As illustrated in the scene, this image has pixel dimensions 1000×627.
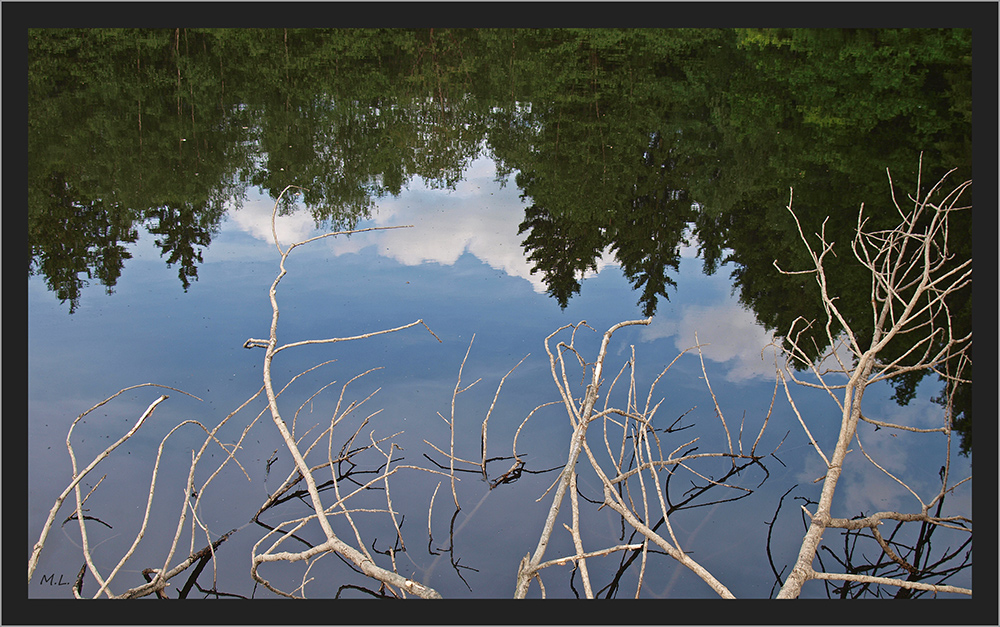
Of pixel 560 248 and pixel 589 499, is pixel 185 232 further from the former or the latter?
pixel 589 499

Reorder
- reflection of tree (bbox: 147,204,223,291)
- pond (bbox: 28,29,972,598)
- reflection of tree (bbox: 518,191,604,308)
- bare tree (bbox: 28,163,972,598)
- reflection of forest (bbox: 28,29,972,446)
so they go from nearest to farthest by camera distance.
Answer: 1. bare tree (bbox: 28,163,972,598)
2. pond (bbox: 28,29,972,598)
3. reflection of tree (bbox: 518,191,604,308)
4. reflection of tree (bbox: 147,204,223,291)
5. reflection of forest (bbox: 28,29,972,446)

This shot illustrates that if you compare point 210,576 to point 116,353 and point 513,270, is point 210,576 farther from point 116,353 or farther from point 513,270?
point 513,270

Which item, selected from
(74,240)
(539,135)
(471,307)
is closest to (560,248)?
(471,307)

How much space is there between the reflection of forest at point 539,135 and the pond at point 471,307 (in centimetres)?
7

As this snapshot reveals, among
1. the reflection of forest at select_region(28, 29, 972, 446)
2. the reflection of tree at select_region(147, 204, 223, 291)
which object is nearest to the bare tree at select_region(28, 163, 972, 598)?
the reflection of forest at select_region(28, 29, 972, 446)

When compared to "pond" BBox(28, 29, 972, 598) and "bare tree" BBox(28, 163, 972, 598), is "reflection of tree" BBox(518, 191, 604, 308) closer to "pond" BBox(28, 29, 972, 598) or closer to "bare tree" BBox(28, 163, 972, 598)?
"pond" BBox(28, 29, 972, 598)

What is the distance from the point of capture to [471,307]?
677 centimetres

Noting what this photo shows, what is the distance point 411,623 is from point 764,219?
22.0ft

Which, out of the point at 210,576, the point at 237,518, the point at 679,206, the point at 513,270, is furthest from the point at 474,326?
the point at 679,206

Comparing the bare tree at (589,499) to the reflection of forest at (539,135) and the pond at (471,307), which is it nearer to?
the pond at (471,307)

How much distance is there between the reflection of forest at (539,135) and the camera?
313 inches

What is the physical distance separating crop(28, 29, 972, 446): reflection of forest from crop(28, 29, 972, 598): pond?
0.23ft

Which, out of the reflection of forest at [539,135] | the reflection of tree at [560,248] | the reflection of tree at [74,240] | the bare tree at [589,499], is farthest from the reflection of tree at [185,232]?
the reflection of tree at [560,248]

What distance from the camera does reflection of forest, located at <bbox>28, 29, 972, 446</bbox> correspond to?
794 cm
